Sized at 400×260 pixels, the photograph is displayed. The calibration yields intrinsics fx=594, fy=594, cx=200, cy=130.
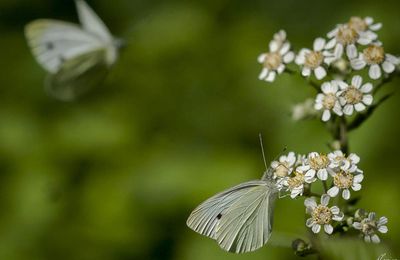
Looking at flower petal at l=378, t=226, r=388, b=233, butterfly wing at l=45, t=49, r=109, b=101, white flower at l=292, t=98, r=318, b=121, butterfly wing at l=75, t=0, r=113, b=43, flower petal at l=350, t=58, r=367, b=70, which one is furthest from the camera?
butterfly wing at l=45, t=49, r=109, b=101

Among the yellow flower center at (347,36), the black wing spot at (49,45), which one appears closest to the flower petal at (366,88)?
the yellow flower center at (347,36)

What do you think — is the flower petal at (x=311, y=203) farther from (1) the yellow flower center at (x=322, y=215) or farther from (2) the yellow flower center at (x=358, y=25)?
(2) the yellow flower center at (x=358, y=25)

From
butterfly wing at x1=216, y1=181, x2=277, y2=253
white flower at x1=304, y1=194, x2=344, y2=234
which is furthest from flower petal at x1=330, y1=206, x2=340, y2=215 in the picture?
butterfly wing at x1=216, y1=181, x2=277, y2=253

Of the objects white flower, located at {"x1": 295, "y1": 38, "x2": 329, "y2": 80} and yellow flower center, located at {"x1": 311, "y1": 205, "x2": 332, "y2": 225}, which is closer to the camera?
yellow flower center, located at {"x1": 311, "y1": 205, "x2": 332, "y2": 225}

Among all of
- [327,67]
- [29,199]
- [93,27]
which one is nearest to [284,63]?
[327,67]

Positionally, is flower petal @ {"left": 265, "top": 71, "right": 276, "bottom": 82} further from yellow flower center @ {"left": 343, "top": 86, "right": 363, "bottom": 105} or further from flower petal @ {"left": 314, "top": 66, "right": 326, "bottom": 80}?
yellow flower center @ {"left": 343, "top": 86, "right": 363, "bottom": 105}

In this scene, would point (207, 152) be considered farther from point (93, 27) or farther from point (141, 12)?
point (141, 12)
